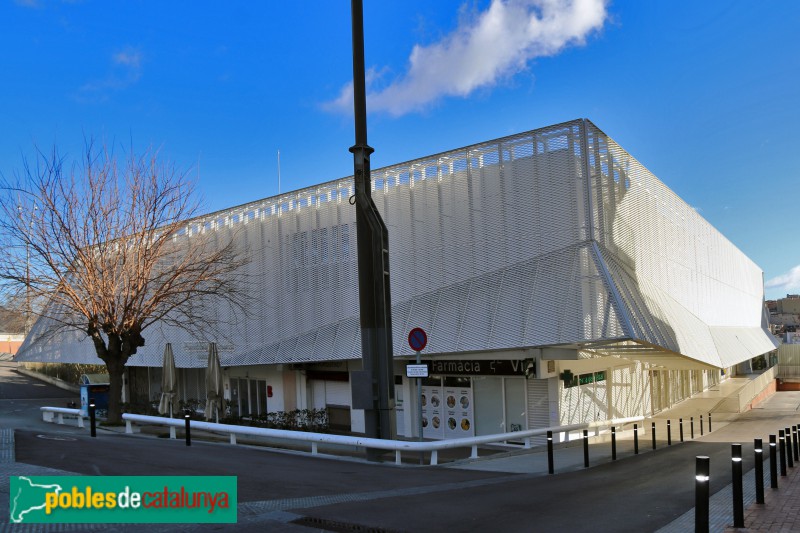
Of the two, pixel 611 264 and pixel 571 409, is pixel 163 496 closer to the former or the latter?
pixel 611 264

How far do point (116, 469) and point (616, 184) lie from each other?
52.8 ft

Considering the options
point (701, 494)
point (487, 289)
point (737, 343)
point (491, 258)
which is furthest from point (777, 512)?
point (737, 343)

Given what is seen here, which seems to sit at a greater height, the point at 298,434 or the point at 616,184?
the point at 616,184

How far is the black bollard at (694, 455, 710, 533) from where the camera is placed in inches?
219

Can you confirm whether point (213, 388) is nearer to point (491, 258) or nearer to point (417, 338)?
point (491, 258)

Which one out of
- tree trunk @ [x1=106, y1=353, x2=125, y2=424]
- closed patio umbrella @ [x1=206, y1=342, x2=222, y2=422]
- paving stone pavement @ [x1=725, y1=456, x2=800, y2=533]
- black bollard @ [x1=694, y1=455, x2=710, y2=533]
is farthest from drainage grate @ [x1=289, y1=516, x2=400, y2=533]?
tree trunk @ [x1=106, y1=353, x2=125, y2=424]

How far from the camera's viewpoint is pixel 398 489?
9172 millimetres

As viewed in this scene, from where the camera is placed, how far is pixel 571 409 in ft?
65.4

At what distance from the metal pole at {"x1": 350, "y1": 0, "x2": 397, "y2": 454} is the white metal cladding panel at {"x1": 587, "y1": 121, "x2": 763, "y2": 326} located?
813cm

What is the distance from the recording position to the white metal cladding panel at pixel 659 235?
61.4 feet

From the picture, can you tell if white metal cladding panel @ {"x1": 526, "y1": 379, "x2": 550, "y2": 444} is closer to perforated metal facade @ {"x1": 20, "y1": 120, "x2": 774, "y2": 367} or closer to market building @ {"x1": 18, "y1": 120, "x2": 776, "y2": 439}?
market building @ {"x1": 18, "y1": 120, "x2": 776, "y2": 439}

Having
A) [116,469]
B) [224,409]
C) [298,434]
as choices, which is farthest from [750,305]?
[116,469]

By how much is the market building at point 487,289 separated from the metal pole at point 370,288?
254 inches

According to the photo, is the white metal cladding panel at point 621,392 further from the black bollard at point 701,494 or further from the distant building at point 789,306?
the distant building at point 789,306
